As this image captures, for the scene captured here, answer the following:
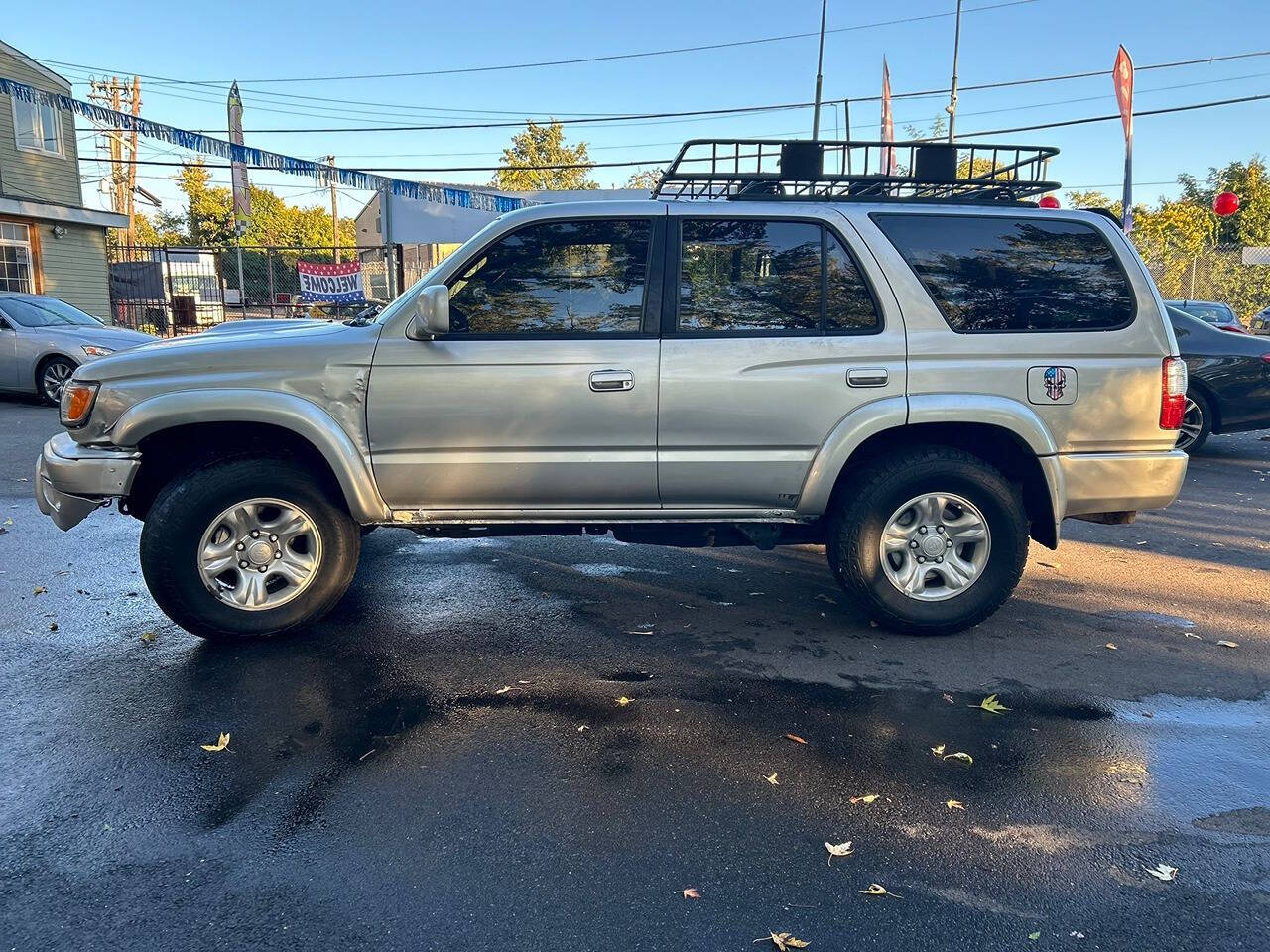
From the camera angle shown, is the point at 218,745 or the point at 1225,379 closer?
Result: the point at 218,745

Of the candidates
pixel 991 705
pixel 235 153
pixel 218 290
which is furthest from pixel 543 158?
pixel 991 705

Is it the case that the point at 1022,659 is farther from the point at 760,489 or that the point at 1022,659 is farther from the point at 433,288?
the point at 433,288

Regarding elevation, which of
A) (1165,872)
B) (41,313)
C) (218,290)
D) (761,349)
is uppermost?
(218,290)

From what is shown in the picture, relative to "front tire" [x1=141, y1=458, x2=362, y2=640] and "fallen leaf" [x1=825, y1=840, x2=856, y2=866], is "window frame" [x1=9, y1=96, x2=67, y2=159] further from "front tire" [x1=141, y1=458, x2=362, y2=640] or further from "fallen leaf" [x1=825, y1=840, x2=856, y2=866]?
"fallen leaf" [x1=825, y1=840, x2=856, y2=866]

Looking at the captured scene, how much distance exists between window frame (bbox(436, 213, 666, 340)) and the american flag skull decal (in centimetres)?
183

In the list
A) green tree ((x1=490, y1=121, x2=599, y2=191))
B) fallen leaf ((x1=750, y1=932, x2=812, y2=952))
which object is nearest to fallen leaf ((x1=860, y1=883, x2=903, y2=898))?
fallen leaf ((x1=750, y1=932, x2=812, y2=952))

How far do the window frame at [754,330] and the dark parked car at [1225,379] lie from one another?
5.98 metres

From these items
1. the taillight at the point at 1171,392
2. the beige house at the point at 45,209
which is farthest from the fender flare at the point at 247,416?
the beige house at the point at 45,209

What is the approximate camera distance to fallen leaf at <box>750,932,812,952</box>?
2.28m

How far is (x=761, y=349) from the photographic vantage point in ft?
13.7

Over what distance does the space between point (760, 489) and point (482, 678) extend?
60.0 inches

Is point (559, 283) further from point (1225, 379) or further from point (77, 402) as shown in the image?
point (1225, 379)

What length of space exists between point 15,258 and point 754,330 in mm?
21382

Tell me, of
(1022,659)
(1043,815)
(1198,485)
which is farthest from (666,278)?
(1198,485)
